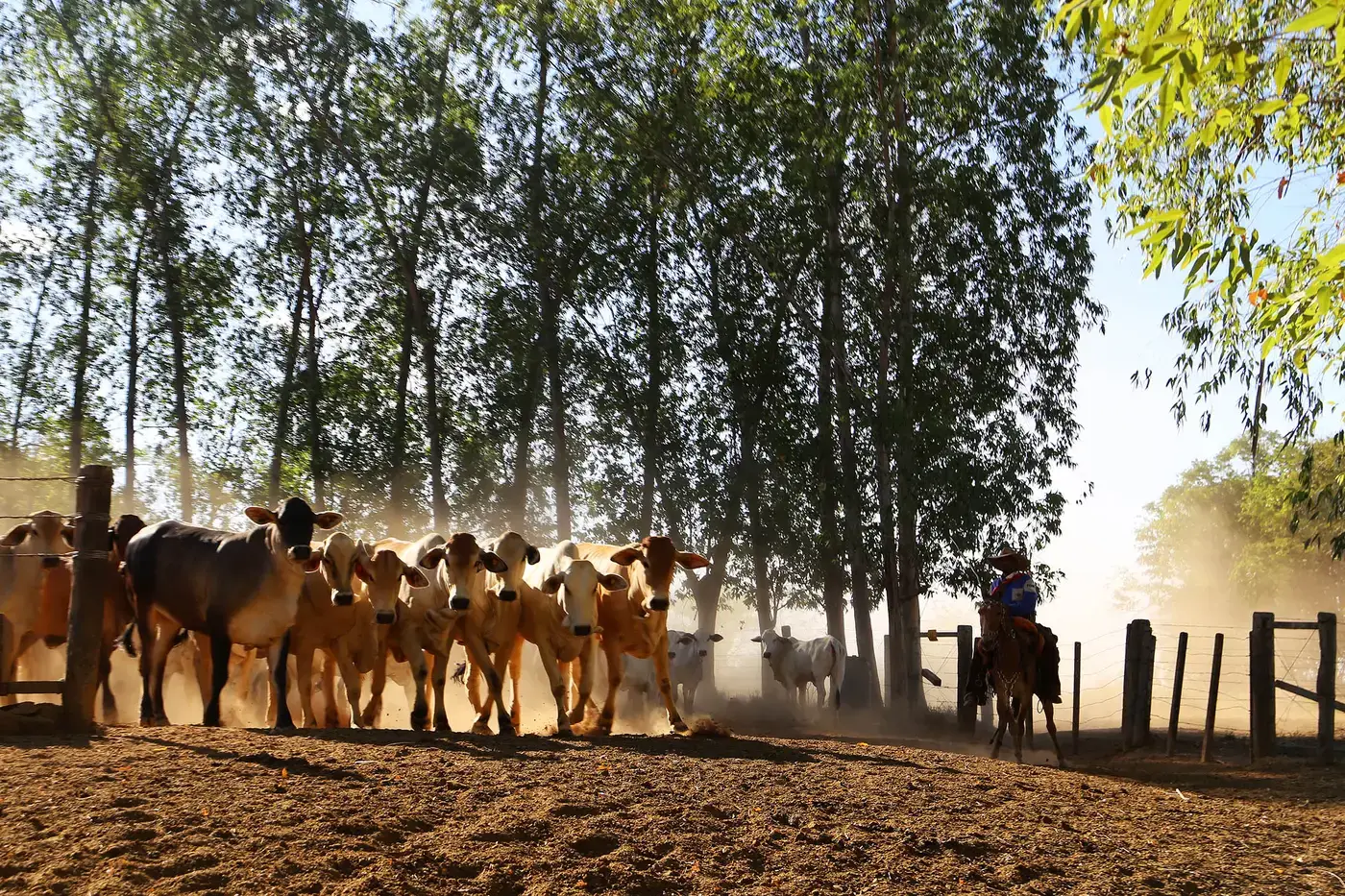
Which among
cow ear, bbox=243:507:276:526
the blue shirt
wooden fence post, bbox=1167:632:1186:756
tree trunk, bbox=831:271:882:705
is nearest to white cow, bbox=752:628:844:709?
tree trunk, bbox=831:271:882:705

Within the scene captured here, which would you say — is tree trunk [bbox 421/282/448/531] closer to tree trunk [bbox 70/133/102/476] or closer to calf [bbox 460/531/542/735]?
tree trunk [bbox 70/133/102/476]

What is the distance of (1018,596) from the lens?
13.6m

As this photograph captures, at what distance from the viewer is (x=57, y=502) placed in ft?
117

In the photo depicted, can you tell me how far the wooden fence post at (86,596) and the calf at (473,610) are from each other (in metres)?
3.39

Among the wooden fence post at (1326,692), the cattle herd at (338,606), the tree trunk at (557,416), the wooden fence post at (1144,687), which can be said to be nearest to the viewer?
the cattle herd at (338,606)

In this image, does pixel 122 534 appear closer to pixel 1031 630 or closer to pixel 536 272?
pixel 1031 630

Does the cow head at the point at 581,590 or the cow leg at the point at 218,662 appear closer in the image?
the cow leg at the point at 218,662

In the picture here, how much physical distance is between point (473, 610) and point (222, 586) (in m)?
2.52

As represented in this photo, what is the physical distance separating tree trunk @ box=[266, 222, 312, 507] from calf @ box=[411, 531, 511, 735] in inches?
708

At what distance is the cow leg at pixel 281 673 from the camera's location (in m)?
11.0

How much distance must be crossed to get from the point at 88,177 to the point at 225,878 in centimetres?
2821

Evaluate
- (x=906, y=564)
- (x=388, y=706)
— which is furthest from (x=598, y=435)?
(x=388, y=706)

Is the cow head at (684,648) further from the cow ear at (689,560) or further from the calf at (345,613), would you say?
the calf at (345,613)

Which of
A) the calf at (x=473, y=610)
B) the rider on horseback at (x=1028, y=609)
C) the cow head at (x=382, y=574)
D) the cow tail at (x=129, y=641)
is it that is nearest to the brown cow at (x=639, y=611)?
the calf at (x=473, y=610)
